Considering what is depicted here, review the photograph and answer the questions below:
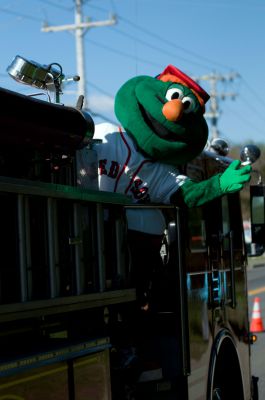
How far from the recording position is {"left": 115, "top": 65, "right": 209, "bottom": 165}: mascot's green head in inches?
189

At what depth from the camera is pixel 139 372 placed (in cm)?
417

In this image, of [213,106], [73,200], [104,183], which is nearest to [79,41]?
[104,183]

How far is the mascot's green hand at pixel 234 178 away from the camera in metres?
4.56

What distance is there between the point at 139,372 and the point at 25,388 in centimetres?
148

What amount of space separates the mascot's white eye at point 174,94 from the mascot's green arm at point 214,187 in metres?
0.61

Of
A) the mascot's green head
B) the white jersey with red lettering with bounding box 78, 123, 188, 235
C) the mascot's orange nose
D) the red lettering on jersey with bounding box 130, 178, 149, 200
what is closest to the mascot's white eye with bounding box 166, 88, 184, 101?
the mascot's green head

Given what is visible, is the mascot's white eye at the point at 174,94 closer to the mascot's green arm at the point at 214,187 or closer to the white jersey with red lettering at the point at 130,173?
the white jersey with red lettering at the point at 130,173

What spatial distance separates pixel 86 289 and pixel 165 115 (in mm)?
1747

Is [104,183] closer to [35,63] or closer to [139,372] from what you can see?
[35,63]

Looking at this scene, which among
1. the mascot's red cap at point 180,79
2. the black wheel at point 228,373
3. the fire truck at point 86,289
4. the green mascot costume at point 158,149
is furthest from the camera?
the black wheel at point 228,373

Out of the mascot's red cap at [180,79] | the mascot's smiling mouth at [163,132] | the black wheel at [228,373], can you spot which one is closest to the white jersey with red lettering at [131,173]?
the mascot's smiling mouth at [163,132]

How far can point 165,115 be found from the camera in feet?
15.7

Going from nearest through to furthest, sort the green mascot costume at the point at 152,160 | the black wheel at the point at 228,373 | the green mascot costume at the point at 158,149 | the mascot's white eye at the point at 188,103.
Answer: the green mascot costume at the point at 152,160, the green mascot costume at the point at 158,149, the mascot's white eye at the point at 188,103, the black wheel at the point at 228,373

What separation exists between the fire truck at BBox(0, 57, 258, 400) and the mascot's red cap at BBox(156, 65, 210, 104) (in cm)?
51
